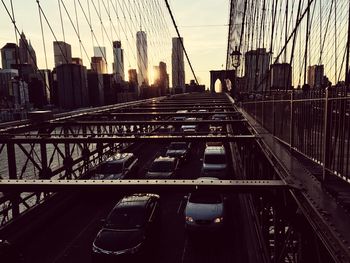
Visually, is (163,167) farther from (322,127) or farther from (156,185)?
(156,185)

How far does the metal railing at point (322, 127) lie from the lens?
11.9 feet

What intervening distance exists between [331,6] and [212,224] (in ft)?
27.8

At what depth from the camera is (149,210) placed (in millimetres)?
12422

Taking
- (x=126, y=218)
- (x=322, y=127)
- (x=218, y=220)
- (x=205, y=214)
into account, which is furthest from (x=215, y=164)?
(x=322, y=127)

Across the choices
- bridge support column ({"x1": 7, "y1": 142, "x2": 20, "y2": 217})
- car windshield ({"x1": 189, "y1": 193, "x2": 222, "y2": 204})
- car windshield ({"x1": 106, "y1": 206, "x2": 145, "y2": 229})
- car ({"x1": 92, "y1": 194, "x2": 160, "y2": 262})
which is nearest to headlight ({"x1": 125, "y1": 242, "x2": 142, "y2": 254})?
car ({"x1": 92, "y1": 194, "x2": 160, "y2": 262})

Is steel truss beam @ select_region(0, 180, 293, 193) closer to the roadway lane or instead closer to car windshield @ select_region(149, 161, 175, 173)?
the roadway lane

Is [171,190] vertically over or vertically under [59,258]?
over

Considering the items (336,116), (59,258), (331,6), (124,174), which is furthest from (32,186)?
(124,174)

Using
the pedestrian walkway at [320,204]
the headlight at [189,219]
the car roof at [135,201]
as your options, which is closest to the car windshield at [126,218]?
the car roof at [135,201]

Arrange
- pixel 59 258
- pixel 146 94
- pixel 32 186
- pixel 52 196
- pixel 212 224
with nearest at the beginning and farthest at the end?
pixel 32 186, pixel 59 258, pixel 212 224, pixel 52 196, pixel 146 94

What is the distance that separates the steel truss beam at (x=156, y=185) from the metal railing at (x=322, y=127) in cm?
69

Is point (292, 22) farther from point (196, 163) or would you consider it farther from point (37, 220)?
point (196, 163)

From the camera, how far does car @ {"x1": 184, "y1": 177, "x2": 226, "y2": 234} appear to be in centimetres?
1234

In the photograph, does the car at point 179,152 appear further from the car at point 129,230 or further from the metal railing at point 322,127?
the metal railing at point 322,127
